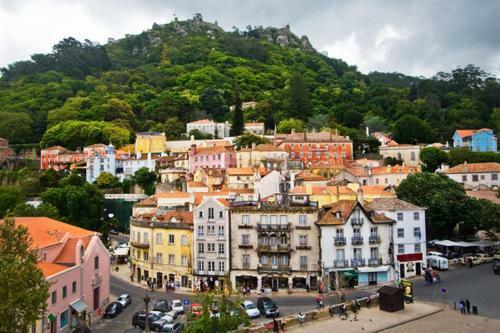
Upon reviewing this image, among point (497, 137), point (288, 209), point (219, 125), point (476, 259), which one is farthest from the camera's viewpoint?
point (219, 125)

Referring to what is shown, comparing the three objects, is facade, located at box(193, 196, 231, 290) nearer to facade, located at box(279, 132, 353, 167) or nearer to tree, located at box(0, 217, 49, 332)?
tree, located at box(0, 217, 49, 332)

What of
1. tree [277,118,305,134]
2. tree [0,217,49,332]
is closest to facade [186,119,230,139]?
tree [277,118,305,134]

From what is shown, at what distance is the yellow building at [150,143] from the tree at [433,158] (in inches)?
2082

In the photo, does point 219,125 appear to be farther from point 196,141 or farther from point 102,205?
point 102,205

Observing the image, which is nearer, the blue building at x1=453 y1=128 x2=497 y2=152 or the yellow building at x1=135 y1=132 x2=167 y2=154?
the blue building at x1=453 y1=128 x2=497 y2=152

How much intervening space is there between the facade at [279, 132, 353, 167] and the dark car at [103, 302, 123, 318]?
190ft

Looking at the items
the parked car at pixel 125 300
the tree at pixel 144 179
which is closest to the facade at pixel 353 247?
the parked car at pixel 125 300

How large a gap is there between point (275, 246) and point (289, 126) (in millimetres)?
71338

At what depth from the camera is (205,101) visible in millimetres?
136250

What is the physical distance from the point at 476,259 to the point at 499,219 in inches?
329

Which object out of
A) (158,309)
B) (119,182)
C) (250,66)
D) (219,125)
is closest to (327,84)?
(250,66)

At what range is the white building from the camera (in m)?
45.2

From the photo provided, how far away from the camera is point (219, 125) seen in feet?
382

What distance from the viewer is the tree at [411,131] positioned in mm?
103250
